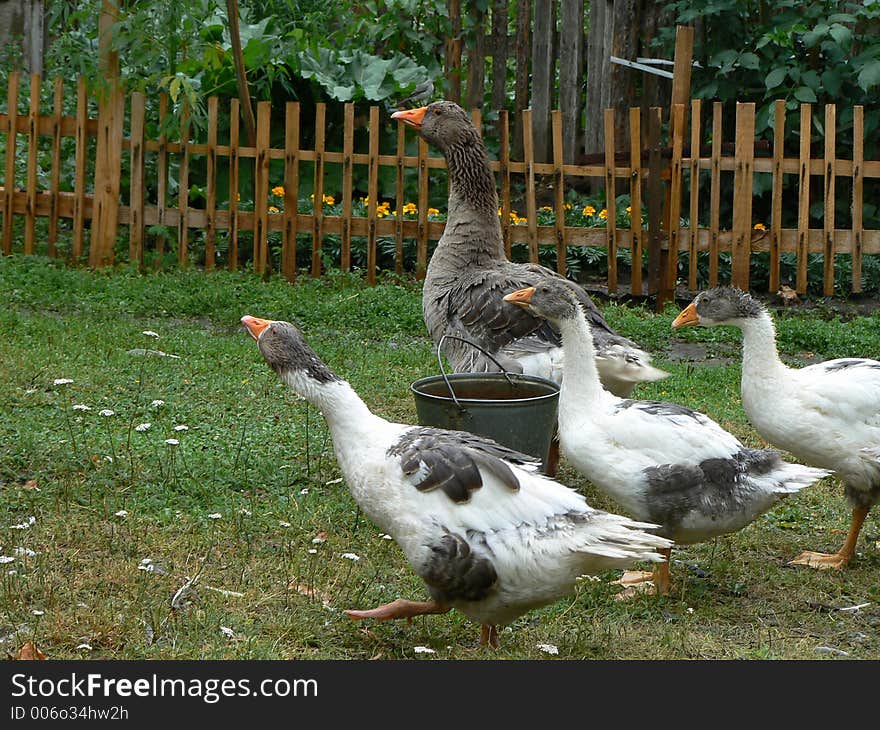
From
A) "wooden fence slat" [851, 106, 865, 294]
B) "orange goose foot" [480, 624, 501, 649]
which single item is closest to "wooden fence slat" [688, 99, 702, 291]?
"wooden fence slat" [851, 106, 865, 294]

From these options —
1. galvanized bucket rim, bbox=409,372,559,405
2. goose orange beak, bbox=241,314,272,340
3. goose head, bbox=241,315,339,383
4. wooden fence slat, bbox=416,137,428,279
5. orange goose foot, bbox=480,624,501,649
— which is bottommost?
orange goose foot, bbox=480,624,501,649

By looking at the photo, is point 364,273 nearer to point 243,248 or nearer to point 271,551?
point 243,248

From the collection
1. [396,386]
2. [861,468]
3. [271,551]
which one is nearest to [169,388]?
[396,386]

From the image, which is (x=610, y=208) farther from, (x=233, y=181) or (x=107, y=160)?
(x=107, y=160)

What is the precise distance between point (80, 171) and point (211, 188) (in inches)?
52.4

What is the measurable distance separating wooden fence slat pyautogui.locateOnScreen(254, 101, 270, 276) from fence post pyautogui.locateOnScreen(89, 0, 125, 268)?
4.62 feet

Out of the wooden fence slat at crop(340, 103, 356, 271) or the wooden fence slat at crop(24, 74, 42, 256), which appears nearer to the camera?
the wooden fence slat at crop(340, 103, 356, 271)

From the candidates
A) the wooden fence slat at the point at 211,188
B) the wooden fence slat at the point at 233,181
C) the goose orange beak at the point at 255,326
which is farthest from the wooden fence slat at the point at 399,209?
the goose orange beak at the point at 255,326

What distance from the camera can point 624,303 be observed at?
1104 cm

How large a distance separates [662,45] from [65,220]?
7387 millimetres

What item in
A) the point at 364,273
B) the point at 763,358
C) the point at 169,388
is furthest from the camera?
the point at 364,273

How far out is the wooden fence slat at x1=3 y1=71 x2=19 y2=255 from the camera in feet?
37.3

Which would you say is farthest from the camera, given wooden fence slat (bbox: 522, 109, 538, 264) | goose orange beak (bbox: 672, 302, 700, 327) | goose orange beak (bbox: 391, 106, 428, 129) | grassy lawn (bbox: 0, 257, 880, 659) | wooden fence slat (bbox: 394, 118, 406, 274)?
wooden fence slat (bbox: 394, 118, 406, 274)

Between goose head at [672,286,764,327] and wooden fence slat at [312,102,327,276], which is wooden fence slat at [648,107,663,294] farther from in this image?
goose head at [672,286,764,327]
